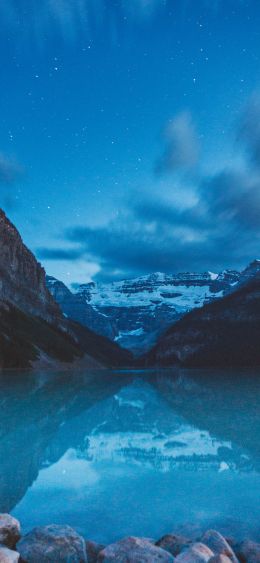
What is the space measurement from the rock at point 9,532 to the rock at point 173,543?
2.84 m

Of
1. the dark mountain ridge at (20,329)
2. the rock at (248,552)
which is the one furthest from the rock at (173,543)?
the dark mountain ridge at (20,329)

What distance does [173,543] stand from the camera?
9.05 m

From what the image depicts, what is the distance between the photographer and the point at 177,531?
10.4 m

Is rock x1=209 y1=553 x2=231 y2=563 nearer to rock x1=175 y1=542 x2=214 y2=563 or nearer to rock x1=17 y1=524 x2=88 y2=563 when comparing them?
rock x1=175 y1=542 x2=214 y2=563

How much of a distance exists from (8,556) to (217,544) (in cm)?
377

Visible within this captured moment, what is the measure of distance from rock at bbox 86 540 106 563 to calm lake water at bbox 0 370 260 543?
1.21 meters

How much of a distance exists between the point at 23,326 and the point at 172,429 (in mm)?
145075

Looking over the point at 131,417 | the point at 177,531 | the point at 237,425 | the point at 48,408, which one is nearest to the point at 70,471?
the point at 177,531

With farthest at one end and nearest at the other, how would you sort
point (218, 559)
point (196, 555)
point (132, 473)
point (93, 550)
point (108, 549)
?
point (132, 473) < point (93, 550) < point (108, 549) < point (196, 555) < point (218, 559)

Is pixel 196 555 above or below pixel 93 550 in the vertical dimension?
above

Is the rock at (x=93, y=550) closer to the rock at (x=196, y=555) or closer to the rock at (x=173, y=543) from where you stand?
the rock at (x=173, y=543)

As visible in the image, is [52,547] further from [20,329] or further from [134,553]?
[20,329]

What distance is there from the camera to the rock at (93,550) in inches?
338

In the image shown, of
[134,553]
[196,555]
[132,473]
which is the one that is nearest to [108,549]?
[134,553]
